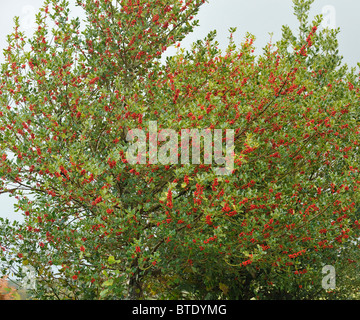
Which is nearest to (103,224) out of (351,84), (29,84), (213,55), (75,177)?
(75,177)

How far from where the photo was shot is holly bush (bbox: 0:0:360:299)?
25.0 ft

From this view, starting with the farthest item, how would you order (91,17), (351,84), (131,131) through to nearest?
(351,84), (91,17), (131,131)

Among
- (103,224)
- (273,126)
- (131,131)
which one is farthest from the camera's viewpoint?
(273,126)

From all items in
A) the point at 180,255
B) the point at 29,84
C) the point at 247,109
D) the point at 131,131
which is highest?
the point at 29,84

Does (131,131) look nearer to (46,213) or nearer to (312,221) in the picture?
(46,213)

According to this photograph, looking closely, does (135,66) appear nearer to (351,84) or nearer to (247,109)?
(247,109)

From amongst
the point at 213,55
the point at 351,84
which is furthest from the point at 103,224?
the point at 351,84

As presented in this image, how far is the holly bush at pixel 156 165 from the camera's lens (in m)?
7.63

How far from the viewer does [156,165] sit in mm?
7633

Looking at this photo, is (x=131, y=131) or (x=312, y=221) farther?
(x=312, y=221)

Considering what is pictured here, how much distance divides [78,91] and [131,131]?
1615 millimetres

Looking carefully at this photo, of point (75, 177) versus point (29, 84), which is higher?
point (29, 84)

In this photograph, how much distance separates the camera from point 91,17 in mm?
10203

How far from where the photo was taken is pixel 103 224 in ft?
23.9
